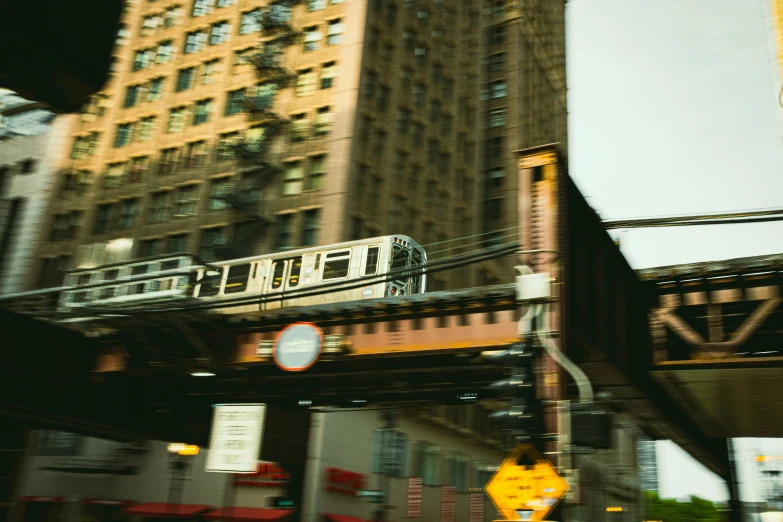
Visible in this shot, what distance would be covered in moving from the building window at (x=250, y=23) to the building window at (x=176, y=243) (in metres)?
16.0

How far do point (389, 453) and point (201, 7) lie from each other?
4025 cm

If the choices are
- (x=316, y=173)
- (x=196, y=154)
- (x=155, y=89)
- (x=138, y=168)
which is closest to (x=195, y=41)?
(x=155, y=89)

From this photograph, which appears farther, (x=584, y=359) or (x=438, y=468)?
(x=438, y=468)

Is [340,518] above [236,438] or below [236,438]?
below

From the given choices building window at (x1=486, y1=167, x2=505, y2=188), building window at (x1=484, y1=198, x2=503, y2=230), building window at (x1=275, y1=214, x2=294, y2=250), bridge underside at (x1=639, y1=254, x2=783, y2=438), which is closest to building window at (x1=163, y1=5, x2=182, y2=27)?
building window at (x1=275, y1=214, x2=294, y2=250)

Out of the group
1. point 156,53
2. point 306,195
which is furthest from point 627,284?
point 156,53

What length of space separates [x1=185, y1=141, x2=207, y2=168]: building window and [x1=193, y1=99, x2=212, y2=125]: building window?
1.86m

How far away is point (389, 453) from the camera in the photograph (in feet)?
102

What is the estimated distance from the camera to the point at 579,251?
13.5 m

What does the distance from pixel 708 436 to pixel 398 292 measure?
12.5 m

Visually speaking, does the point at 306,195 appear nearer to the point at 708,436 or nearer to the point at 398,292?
the point at 398,292

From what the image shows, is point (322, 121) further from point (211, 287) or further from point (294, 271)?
point (294, 271)

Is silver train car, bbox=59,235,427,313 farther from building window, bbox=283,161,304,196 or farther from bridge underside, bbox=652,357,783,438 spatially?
building window, bbox=283,161,304,196

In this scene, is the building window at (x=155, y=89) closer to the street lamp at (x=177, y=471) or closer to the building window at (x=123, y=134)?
the building window at (x=123, y=134)
